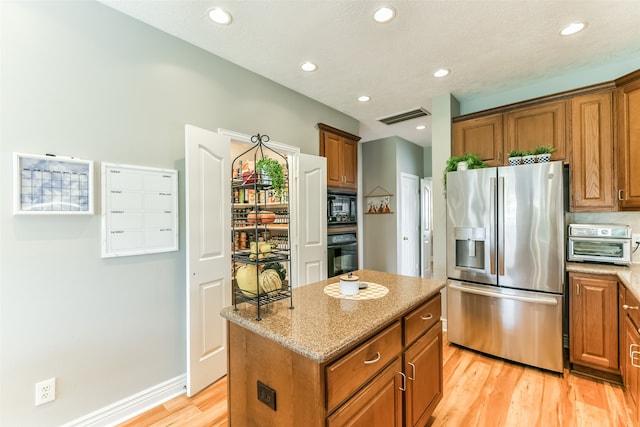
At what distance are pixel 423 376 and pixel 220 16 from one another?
2733mm

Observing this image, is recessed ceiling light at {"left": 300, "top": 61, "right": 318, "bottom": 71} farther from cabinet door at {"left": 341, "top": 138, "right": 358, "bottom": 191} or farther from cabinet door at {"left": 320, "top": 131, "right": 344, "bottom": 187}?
cabinet door at {"left": 341, "top": 138, "right": 358, "bottom": 191}

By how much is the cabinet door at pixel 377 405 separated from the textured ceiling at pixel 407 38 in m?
2.26

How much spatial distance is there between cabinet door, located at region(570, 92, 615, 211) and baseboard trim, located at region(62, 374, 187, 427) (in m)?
3.86

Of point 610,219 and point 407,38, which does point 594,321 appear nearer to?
point 610,219

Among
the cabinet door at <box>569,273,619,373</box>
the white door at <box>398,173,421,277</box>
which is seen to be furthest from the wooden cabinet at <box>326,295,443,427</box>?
the white door at <box>398,173,421,277</box>

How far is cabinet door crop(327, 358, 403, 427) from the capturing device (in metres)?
1.13

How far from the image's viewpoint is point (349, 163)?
4109 millimetres

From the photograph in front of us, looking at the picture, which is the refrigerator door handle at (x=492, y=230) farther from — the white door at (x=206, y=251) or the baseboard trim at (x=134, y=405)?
the baseboard trim at (x=134, y=405)

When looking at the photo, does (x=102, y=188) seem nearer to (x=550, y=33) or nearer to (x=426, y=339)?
(x=426, y=339)

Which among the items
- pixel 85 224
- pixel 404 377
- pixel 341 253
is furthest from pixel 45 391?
pixel 341 253

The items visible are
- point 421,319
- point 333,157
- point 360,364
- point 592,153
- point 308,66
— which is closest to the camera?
point 360,364

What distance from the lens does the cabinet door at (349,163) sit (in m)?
4.02

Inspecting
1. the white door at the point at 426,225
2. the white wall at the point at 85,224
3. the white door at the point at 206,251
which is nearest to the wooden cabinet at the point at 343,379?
the white door at the point at 206,251

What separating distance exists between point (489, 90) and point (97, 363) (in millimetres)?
4401
